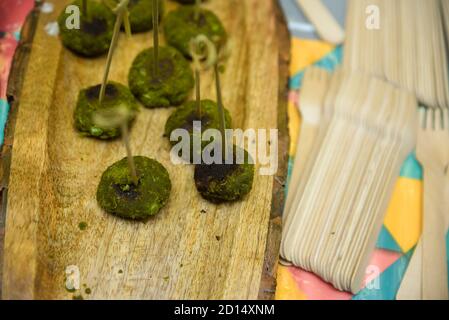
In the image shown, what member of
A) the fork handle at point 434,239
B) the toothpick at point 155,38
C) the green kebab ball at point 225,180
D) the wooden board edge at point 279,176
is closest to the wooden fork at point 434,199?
the fork handle at point 434,239

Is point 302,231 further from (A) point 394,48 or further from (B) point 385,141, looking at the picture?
(A) point 394,48

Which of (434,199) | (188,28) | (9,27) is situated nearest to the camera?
(434,199)

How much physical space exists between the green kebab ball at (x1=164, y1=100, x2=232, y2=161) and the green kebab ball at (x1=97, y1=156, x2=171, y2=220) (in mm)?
157

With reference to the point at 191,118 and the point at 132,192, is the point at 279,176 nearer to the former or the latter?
the point at 191,118

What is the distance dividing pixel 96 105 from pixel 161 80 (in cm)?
21

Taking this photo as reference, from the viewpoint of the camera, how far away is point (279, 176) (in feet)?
5.79

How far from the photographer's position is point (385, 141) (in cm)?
189

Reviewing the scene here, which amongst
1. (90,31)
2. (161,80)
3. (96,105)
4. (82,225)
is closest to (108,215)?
(82,225)

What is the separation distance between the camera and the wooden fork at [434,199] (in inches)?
66.7

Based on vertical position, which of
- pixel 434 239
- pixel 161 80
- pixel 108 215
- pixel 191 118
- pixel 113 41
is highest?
pixel 113 41

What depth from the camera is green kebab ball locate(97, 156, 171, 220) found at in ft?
5.34

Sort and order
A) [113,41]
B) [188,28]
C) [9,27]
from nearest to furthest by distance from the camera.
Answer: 1. [113,41]
2. [188,28]
3. [9,27]

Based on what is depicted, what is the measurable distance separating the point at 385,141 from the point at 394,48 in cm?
40
